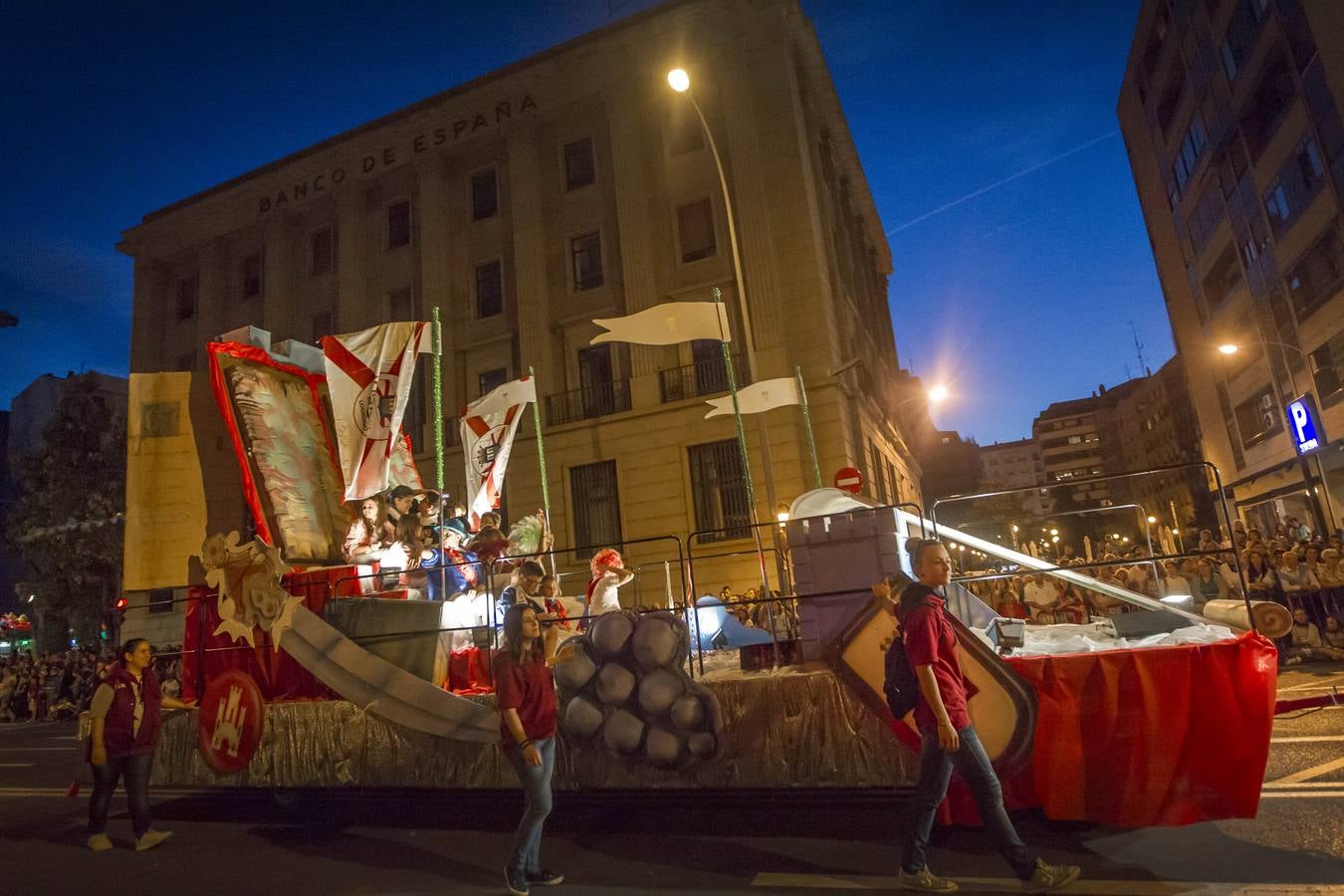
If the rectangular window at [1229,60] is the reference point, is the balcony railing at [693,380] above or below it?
below

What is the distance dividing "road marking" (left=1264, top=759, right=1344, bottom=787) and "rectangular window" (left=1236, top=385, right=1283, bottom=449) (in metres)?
29.5

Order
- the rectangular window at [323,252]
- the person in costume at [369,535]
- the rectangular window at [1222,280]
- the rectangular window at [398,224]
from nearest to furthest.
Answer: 1. the person in costume at [369,535]
2. the rectangular window at [398,224]
3. the rectangular window at [323,252]
4. the rectangular window at [1222,280]

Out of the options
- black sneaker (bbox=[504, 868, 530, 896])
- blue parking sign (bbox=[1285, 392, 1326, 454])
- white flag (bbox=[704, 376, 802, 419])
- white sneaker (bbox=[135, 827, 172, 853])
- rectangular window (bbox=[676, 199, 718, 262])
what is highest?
rectangular window (bbox=[676, 199, 718, 262])

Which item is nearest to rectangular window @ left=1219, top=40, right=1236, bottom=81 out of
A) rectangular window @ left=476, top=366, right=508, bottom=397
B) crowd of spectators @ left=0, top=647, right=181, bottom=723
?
rectangular window @ left=476, top=366, right=508, bottom=397

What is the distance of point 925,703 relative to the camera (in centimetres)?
422

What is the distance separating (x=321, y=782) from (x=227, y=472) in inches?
181

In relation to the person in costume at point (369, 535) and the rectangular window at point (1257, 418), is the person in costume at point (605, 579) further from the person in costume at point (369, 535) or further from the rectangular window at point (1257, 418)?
the rectangular window at point (1257, 418)

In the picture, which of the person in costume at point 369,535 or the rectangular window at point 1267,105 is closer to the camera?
the person in costume at point 369,535

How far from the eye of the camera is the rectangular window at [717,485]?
69.6ft

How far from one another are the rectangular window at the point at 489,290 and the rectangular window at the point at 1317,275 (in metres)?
25.7

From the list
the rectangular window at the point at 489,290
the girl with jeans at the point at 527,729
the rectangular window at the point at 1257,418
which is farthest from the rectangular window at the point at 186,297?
the rectangular window at the point at 1257,418

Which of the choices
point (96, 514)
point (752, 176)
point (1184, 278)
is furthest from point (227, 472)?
point (1184, 278)

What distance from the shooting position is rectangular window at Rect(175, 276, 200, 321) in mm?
31266

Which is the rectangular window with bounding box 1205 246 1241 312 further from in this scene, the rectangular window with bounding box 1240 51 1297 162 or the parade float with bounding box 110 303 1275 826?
the parade float with bounding box 110 303 1275 826
